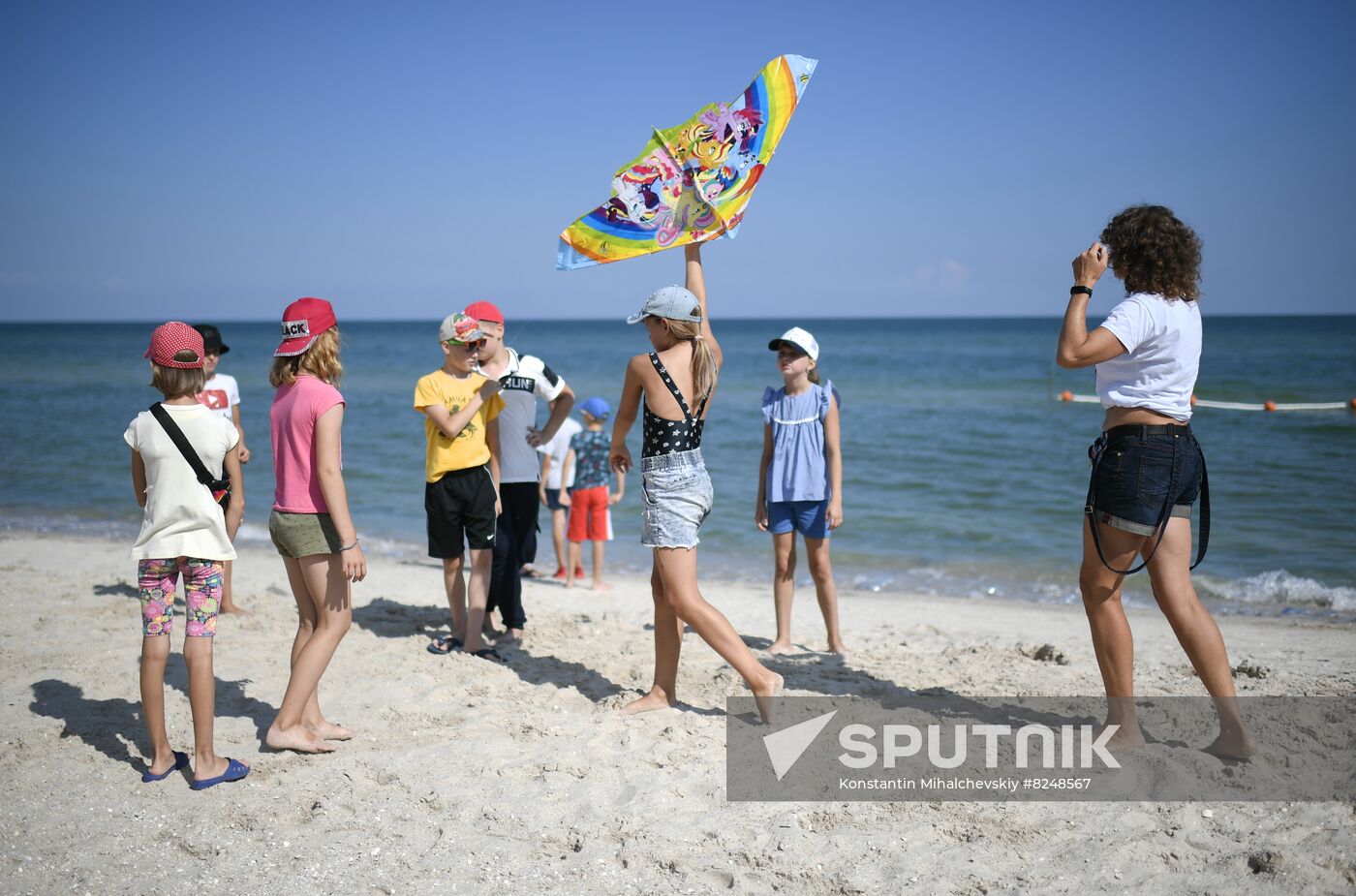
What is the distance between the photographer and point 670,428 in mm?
4102

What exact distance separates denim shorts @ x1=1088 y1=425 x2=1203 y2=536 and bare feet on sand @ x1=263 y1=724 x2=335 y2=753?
3.57m

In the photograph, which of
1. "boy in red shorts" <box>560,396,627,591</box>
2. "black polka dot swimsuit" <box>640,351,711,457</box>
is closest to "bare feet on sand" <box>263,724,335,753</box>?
"black polka dot swimsuit" <box>640,351,711,457</box>

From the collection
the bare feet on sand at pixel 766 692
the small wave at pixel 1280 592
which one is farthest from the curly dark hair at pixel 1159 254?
the small wave at pixel 1280 592

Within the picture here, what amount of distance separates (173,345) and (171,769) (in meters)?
1.80

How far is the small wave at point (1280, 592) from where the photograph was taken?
314 inches

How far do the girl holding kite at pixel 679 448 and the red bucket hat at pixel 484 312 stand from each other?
5.05ft

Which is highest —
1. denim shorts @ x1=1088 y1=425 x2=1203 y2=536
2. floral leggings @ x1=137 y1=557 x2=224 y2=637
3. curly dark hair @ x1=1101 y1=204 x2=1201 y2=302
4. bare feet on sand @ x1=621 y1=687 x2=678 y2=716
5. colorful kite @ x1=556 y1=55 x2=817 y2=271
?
colorful kite @ x1=556 y1=55 x2=817 y2=271

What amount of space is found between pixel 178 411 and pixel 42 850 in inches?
66.0

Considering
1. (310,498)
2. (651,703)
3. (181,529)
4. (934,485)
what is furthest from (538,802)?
(934,485)

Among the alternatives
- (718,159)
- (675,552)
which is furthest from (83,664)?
(718,159)

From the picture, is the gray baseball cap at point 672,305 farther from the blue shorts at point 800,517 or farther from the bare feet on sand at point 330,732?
the bare feet on sand at point 330,732

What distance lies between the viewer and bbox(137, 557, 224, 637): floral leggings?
365 centimetres

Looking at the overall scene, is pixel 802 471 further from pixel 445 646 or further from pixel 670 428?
pixel 445 646

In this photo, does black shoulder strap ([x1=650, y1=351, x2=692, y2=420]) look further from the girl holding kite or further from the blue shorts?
the blue shorts
